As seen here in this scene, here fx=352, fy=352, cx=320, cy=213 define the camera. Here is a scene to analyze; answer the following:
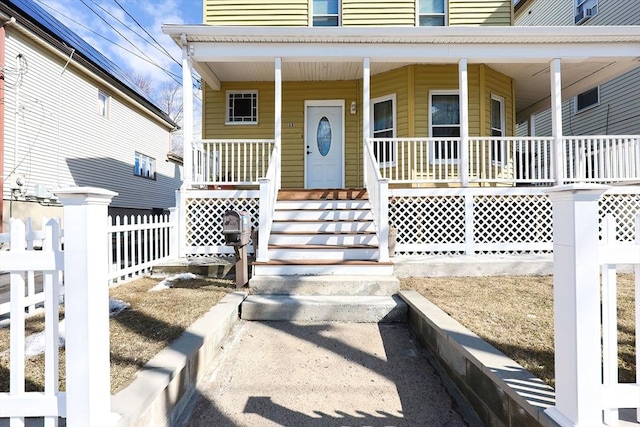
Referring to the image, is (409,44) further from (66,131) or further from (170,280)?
(66,131)

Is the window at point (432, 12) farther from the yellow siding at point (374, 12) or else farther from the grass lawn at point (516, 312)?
the grass lawn at point (516, 312)

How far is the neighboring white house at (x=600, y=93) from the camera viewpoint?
1023cm

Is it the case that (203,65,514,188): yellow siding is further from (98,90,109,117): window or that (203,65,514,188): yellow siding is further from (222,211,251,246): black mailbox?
(98,90,109,117): window

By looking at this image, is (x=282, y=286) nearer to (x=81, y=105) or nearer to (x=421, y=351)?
(x=421, y=351)

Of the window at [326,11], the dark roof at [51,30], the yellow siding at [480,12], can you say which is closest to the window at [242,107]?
the window at [326,11]

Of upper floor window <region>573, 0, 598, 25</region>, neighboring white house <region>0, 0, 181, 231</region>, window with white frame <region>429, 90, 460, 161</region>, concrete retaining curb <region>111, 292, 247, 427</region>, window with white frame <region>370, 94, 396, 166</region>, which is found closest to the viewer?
concrete retaining curb <region>111, 292, 247, 427</region>

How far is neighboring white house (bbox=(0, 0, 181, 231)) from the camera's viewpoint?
8.80 metres

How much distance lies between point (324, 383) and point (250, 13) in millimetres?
9101

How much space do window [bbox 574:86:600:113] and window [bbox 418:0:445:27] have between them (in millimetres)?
6226

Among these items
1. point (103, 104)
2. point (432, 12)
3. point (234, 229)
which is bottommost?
point (234, 229)

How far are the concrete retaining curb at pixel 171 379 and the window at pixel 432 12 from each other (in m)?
8.96

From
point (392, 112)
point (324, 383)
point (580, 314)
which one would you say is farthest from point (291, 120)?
point (580, 314)

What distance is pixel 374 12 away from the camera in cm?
896

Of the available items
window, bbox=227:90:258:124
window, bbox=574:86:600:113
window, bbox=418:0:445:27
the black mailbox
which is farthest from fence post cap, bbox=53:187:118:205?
window, bbox=574:86:600:113
